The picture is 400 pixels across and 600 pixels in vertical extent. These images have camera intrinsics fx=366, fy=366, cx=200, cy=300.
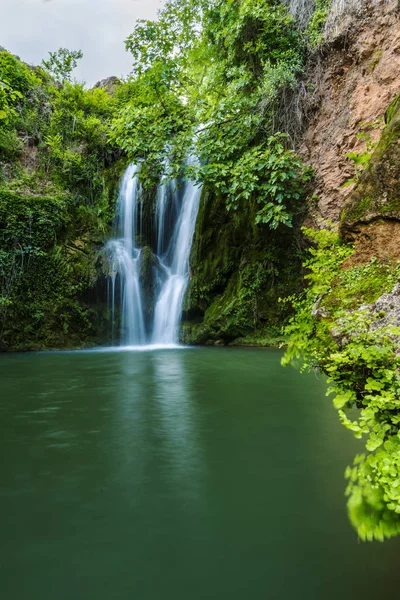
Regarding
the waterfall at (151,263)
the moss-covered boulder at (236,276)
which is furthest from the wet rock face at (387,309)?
the waterfall at (151,263)

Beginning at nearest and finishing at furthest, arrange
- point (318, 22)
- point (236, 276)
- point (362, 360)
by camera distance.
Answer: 1. point (362, 360)
2. point (318, 22)
3. point (236, 276)

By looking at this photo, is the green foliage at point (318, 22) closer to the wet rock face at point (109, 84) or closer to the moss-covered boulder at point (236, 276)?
the moss-covered boulder at point (236, 276)

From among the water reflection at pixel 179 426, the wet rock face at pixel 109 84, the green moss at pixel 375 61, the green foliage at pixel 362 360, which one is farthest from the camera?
the wet rock face at pixel 109 84

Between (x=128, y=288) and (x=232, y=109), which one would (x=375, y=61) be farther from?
(x=128, y=288)

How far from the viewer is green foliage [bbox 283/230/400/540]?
1379 mm

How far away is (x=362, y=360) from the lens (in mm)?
1928

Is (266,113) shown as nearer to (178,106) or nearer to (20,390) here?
(178,106)

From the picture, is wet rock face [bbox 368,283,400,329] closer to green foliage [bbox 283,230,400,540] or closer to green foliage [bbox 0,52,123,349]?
green foliage [bbox 283,230,400,540]

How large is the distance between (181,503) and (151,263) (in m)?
11.9

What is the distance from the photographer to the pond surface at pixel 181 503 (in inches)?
64.6

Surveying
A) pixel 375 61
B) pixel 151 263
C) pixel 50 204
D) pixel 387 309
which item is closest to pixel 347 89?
pixel 375 61

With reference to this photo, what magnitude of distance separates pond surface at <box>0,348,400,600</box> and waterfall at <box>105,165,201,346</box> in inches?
318

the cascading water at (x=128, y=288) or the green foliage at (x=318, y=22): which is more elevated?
the green foliage at (x=318, y=22)

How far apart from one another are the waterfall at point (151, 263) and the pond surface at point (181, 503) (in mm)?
8065
